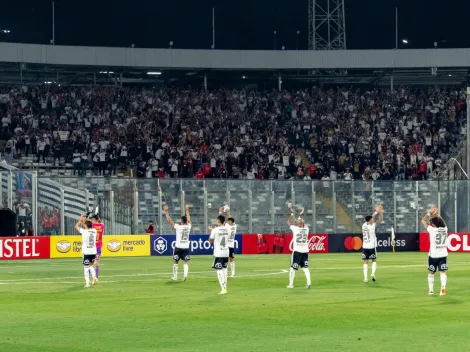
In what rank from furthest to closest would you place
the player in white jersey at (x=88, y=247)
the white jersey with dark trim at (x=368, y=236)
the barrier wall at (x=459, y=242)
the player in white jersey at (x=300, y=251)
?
the barrier wall at (x=459, y=242), the white jersey with dark trim at (x=368, y=236), the player in white jersey at (x=88, y=247), the player in white jersey at (x=300, y=251)

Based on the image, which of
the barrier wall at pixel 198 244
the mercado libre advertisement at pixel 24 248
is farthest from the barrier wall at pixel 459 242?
the mercado libre advertisement at pixel 24 248

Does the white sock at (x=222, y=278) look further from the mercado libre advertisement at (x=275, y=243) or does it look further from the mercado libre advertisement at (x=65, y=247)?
the mercado libre advertisement at (x=275, y=243)

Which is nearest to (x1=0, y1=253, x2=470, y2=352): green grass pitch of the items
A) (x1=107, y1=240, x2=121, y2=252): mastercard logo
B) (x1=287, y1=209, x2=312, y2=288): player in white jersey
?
(x1=287, y1=209, x2=312, y2=288): player in white jersey

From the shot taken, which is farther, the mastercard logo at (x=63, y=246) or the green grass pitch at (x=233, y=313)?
the mastercard logo at (x=63, y=246)

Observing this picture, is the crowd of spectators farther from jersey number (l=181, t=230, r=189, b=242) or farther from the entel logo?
jersey number (l=181, t=230, r=189, b=242)

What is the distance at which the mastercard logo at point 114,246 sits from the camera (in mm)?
57625

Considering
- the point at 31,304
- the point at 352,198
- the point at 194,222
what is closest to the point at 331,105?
the point at 352,198

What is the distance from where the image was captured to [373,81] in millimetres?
84812

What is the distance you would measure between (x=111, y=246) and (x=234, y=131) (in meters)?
17.9

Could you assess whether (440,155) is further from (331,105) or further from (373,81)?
(373,81)

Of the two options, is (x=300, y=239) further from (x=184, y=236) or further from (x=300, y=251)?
(x=184, y=236)

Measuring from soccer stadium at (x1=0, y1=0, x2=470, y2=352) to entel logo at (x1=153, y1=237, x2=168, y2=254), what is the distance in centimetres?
9

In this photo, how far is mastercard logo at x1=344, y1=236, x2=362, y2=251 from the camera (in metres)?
62.2

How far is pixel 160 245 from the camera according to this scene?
59.1 metres
